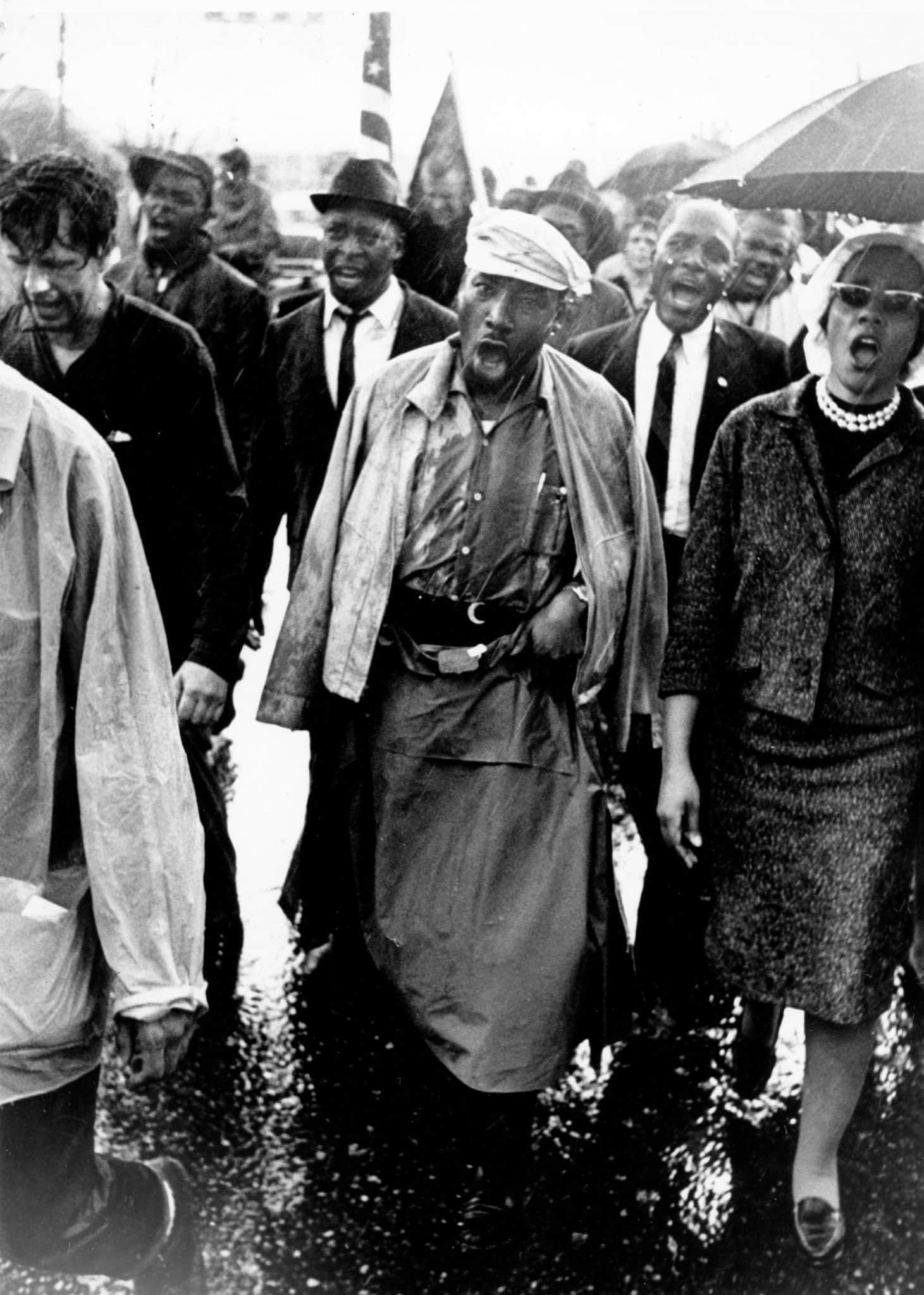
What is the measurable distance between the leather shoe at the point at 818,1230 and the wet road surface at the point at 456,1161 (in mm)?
31

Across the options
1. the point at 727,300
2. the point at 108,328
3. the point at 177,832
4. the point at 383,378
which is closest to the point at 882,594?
the point at 383,378

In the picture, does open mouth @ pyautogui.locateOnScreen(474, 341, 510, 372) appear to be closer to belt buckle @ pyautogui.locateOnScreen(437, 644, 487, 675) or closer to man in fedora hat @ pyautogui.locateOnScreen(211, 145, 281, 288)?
belt buckle @ pyautogui.locateOnScreen(437, 644, 487, 675)

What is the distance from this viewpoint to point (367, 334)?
5285mm

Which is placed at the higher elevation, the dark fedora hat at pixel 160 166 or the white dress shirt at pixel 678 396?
the dark fedora hat at pixel 160 166

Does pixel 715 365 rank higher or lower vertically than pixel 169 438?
higher

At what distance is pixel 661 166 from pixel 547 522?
4202 mm

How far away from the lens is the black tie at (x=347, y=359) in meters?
5.21

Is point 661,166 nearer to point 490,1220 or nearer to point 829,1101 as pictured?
point 829,1101

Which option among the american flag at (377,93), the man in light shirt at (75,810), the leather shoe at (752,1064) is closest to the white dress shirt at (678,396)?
the american flag at (377,93)

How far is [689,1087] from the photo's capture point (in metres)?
4.04

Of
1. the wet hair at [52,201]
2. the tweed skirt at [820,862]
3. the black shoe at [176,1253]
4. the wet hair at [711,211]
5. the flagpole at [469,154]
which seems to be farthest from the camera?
the flagpole at [469,154]

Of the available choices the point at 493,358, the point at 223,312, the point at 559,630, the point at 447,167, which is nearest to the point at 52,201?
the point at 493,358

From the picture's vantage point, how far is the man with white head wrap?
356 cm

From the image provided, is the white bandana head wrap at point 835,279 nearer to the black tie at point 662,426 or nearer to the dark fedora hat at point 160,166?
the black tie at point 662,426
